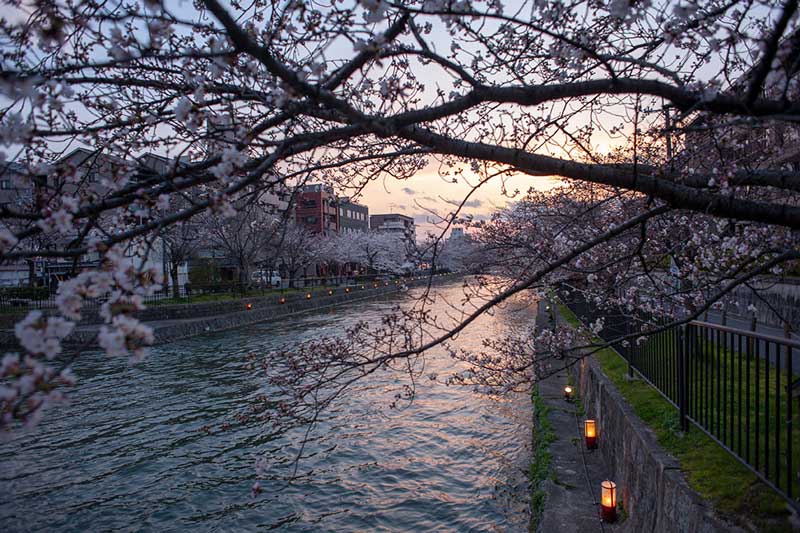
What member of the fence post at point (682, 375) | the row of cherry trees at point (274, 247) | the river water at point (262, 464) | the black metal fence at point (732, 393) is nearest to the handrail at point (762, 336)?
the black metal fence at point (732, 393)

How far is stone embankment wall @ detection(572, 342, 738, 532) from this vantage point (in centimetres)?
338

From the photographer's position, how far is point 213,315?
24328 mm

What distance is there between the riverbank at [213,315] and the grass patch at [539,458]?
769 cm

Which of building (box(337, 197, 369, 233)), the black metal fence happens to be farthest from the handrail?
building (box(337, 197, 369, 233))

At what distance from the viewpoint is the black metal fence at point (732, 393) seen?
127 inches

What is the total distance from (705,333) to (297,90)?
13.4ft

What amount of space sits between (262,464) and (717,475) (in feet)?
10.2

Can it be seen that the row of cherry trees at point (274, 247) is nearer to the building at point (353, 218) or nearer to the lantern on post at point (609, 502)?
the lantern on post at point (609, 502)

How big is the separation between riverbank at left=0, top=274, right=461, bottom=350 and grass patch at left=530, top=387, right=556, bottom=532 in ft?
25.2

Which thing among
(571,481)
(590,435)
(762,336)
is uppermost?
(762,336)

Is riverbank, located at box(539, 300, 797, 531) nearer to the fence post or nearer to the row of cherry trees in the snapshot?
the fence post

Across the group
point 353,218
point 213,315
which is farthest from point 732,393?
point 353,218

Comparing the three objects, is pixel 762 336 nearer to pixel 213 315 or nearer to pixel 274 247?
pixel 213 315

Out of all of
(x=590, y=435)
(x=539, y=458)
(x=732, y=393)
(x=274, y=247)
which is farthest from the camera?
(x=274, y=247)
